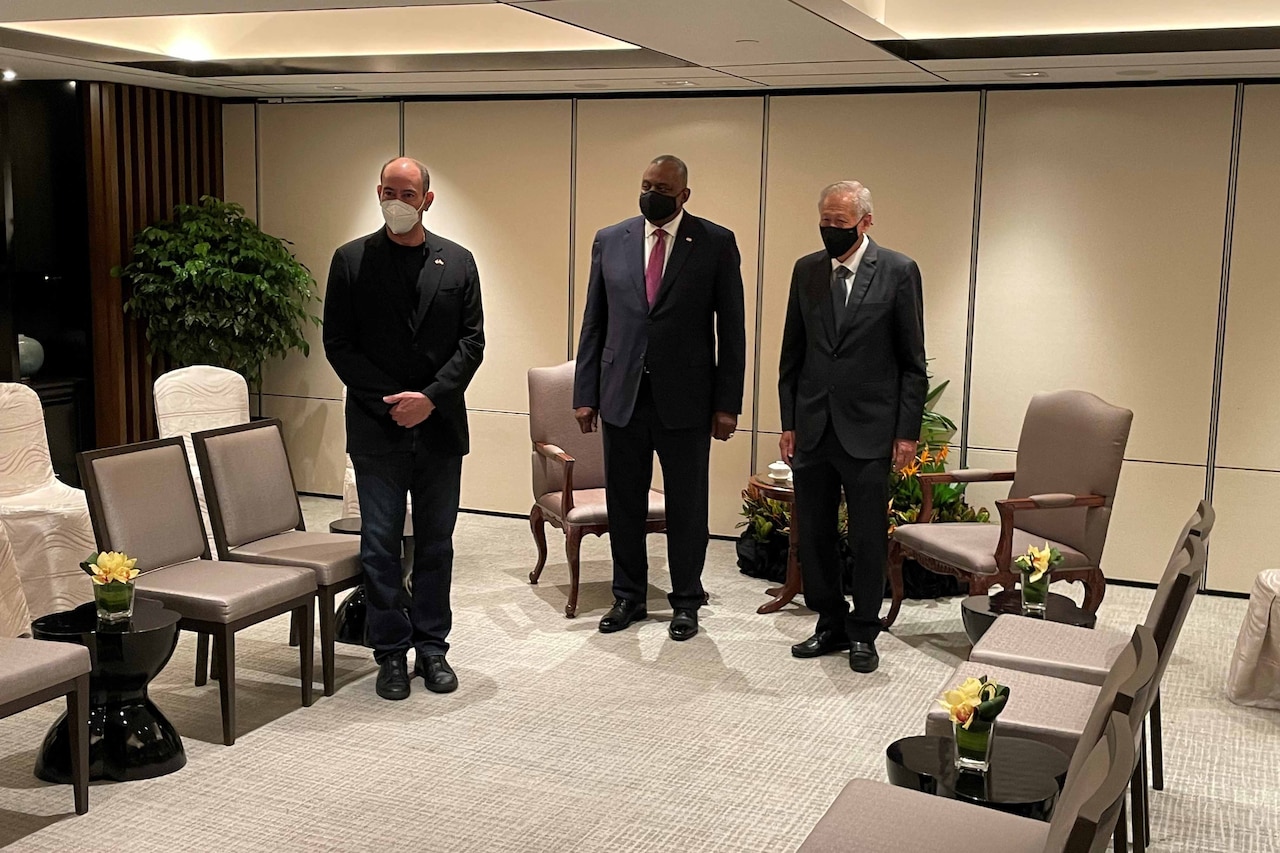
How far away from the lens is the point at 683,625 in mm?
5461

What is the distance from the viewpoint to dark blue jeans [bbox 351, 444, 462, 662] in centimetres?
460

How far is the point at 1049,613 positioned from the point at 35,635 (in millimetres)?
Result: 3184

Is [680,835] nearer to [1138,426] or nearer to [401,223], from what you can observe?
[401,223]

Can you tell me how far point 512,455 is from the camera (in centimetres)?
788

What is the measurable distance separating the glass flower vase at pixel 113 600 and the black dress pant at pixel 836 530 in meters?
2.51

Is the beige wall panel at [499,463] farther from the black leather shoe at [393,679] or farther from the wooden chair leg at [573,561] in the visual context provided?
the black leather shoe at [393,679]

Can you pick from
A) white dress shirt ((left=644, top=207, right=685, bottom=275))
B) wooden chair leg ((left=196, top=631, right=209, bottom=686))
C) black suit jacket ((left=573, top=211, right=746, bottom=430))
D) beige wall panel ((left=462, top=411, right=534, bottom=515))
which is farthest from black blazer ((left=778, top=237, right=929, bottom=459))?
beige wall panel ((left=462, top=411, right=534, bottom=515))

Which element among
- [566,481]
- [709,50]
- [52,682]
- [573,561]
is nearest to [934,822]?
[52,682]

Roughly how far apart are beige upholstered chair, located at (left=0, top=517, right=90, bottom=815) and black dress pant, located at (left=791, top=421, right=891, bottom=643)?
2.70 metres

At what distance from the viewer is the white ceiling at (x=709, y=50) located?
15.9ft

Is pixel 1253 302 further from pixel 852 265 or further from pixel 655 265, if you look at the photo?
pixel 655 265

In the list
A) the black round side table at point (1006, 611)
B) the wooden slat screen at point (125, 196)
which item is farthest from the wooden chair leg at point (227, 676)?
the wooden slat screen at point (125, 196)

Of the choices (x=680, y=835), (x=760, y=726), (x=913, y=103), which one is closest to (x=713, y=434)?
(x=760, y=726)

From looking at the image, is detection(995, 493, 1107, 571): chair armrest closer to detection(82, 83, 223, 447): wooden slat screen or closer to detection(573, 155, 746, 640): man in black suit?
detection(573, 155, 746, 640): man in black suit
